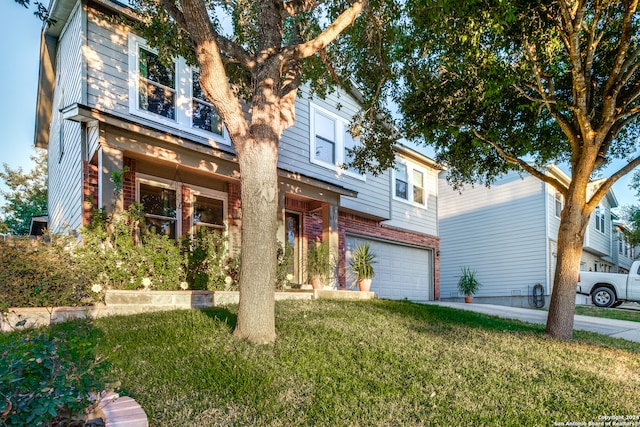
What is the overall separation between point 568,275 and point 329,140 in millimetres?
7465

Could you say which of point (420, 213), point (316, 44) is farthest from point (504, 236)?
point (316, 44)

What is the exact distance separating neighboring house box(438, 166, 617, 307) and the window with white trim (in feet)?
36.2

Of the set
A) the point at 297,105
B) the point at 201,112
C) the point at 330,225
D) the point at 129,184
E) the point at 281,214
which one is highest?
the point at 297,105

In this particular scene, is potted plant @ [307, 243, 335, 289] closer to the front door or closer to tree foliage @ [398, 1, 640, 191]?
the front door

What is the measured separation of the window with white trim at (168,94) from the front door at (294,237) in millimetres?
2907

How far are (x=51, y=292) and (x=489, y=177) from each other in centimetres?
828

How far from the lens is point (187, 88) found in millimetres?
8711

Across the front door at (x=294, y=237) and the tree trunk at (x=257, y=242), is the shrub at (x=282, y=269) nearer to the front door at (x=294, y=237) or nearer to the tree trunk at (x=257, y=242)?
the front door at (x=294, y=237)

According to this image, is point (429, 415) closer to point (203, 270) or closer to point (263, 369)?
point (263, 369)

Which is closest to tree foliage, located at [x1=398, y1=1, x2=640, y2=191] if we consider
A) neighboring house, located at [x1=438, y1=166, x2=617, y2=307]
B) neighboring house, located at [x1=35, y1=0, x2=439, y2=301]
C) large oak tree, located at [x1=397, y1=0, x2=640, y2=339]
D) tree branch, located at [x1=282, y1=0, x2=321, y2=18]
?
large oak tree, located at [x1=397, y1=0, x2=640, y2=339]

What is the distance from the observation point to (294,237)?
36.6 ft

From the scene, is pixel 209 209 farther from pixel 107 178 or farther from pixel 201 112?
pixel 107 178

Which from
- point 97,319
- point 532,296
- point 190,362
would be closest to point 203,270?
point 97,319

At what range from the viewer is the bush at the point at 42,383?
1901 millimetres
